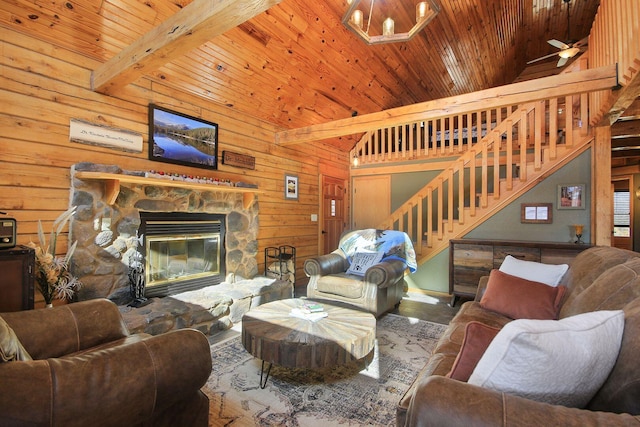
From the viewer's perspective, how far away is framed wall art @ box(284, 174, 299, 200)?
4.89 m

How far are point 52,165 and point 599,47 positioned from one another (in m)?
5.96

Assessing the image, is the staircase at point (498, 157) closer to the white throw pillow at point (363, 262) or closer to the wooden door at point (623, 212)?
the white throw pillow at point (363, 262)

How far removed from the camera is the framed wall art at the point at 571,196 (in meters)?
4.02

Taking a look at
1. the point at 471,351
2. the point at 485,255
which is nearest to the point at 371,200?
the point at 485,255

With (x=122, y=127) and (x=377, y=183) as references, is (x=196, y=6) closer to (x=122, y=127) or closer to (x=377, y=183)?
(x=122, y=127)

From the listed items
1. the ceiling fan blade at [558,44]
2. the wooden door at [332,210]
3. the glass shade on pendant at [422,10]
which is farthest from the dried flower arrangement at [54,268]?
the ceiling fan blade at [558,44]

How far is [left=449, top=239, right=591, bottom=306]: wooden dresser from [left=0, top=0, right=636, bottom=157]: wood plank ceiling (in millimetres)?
2929

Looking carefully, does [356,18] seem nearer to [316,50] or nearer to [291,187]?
[316,50]

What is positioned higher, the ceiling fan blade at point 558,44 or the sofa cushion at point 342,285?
the ceiling fan blade at point 558,44

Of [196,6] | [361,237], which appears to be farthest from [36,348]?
[361,237]

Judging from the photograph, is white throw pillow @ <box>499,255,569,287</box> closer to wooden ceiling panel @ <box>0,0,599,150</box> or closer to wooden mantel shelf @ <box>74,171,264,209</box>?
wooden mantel shelf @ <box>74,171,264,209</box>

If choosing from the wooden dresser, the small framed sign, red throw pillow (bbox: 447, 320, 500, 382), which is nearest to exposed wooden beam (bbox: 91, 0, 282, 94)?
red throw pillow (bbox: 447, 320, 500, 382)

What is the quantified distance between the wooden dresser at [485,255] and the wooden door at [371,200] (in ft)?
7.25

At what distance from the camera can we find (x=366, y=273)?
331cm
